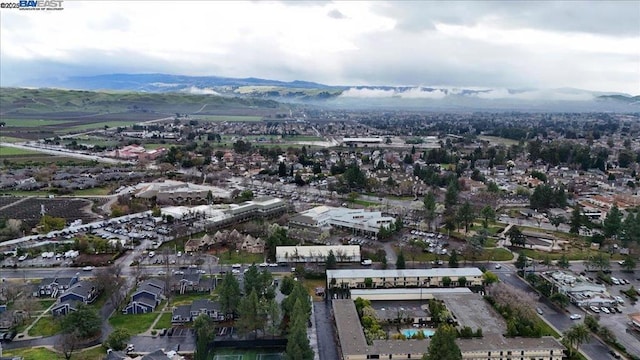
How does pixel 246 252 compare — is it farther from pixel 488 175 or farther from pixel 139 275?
pixel 488 175

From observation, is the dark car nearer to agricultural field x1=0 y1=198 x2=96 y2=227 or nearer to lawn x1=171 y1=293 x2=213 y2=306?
lawn x1=171 y1=293 x2=213 y2=306

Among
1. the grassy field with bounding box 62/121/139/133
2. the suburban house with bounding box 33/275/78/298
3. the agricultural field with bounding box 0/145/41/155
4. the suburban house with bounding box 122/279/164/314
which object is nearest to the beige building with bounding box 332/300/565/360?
the suburban house with bounding box 122/279/164/314

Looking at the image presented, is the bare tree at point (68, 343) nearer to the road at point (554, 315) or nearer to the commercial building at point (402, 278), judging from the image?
the commercial building at point (402, 278)

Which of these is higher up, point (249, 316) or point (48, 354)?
point (249, 316)

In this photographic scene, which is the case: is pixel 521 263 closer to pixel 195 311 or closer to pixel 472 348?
pixel 472 348

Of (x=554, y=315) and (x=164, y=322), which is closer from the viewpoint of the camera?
(x=164, y=322)

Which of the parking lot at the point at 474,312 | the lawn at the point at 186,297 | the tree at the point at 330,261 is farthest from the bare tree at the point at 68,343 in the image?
the parking lot at the point at 474,312

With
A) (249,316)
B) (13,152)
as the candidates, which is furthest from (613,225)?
(13,152)
